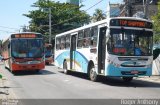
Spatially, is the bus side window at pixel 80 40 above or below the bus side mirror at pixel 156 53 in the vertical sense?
above

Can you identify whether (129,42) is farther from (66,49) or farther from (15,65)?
(15,65)

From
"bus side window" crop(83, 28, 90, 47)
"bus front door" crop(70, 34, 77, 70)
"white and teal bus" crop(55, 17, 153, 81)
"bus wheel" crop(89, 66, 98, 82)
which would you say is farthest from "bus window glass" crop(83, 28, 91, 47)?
"bus front door" crop(70, 34, 77, 70)

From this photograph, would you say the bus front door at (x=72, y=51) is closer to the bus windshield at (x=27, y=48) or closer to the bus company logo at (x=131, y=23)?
the bus windshield at (x=27, y=48)

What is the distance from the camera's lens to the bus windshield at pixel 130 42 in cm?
1958

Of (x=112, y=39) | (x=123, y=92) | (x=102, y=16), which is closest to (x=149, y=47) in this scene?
(x=112, y=39)

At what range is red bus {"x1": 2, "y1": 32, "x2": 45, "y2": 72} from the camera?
28.8 metres

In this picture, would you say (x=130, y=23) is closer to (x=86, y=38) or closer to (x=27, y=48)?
(x=86, y=38)

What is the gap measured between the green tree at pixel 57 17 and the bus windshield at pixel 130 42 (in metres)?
48.7

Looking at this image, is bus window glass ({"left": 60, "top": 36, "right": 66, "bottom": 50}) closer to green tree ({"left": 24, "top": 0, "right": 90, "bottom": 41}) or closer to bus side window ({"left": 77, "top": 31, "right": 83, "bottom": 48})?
bus side window ({"left": 77, "top": 31, "right": 83, "bottom": 48})

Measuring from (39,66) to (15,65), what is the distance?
5.83 ft

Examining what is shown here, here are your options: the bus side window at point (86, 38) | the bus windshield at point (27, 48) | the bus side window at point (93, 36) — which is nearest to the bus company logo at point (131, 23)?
the bus side window at point (93, 36)

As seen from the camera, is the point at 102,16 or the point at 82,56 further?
the point at 102,16

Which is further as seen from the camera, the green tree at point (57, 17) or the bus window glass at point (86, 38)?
the green tree at point (57, 17)

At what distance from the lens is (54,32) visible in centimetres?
7156
